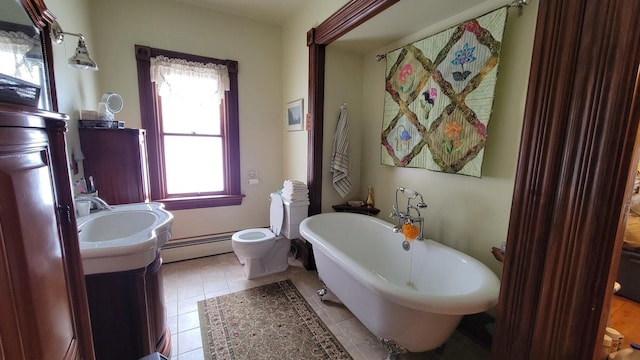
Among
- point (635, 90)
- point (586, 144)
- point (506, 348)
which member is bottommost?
point (506, 348)

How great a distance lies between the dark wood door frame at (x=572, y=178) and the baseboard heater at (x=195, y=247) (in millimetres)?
2791

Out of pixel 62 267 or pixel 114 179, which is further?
pixel 114 179

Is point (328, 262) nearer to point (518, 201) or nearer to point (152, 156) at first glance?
point (518, 201)

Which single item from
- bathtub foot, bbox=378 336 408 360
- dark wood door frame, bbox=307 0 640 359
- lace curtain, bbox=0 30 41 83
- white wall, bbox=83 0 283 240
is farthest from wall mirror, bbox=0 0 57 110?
bathtub foot, bbox=378 336 408 360

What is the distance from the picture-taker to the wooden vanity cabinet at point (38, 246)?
1.55 feet

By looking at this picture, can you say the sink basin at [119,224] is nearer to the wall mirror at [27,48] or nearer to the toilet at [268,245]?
the wall mirror at [27,48]

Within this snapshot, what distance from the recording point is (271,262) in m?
2.69

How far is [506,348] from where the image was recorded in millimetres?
1155

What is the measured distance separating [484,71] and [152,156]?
2.98 metres

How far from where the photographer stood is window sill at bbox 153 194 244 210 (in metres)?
2.80

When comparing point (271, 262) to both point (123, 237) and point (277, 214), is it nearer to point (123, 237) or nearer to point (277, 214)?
point (277, 214)

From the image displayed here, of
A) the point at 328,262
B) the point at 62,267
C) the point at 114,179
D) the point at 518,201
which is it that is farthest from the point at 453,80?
the point at 114,179

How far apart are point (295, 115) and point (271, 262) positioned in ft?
5.23

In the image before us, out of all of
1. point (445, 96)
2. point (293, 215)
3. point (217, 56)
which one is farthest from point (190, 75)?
point (445, 96)
